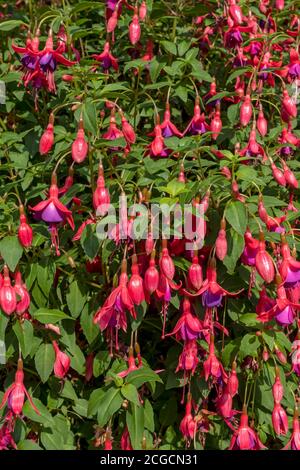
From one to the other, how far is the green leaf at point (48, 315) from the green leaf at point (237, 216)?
52 cm

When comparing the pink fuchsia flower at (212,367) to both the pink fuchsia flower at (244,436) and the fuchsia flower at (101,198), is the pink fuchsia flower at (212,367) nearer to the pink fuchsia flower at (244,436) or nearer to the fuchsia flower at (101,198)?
the pink fuchsia flower at (244,436)

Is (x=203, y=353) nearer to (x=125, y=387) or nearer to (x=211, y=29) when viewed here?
(x=125, y=387)

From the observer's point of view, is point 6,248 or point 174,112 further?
point 174,112

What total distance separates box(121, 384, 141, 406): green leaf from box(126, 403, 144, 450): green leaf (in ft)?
0.29

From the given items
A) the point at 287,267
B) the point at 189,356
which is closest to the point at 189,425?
the point at 189,356

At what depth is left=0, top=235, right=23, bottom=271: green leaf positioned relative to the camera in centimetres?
158

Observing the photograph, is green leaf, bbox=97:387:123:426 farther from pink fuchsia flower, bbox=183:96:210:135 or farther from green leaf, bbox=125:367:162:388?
pink fuchsia flower, bbox=183:96:210:135

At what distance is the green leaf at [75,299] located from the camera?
1.81 meters

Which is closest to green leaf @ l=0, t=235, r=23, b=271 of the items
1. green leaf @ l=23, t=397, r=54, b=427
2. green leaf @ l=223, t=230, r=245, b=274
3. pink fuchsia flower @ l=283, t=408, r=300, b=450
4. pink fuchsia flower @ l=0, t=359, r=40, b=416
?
pink fuchsia flower @ l=0, t=359, r=40, b=416

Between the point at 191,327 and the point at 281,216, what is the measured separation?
457 millimetres

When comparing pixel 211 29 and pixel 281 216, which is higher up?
pixel 211 29

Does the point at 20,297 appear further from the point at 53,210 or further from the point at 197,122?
the point at 197,122

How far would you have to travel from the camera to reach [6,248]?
1.61 m
